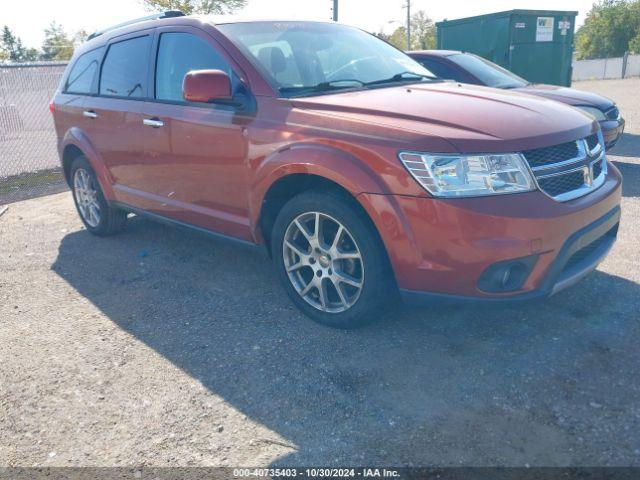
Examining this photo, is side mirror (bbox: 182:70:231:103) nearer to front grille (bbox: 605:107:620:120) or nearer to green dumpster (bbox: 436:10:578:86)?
front grille (bbox: 605:107:620:120)

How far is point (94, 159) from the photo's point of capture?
17.6 ft

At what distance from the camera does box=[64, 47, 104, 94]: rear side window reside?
A: 5477mm

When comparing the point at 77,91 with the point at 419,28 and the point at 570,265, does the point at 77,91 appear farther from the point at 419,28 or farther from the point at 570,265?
the point at 419,28

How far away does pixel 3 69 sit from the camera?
936 cm

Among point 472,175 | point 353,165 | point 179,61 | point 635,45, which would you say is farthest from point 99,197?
point 635,45

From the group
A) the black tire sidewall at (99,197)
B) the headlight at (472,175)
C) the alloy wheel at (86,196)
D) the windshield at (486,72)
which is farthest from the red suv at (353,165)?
the windshield at (486,72)

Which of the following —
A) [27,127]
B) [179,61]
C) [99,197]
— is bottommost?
[99,197]

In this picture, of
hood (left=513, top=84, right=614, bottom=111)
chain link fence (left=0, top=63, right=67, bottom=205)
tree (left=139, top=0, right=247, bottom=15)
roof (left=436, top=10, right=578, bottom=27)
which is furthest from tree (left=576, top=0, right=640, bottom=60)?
chain link fence (left=0, top=63, right=67, bottom=205)

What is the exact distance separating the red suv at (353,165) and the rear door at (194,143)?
0.01m

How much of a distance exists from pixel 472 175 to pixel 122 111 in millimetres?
3158

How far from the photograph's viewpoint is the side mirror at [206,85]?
11.6 ft

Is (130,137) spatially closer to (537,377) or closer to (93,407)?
(93,407)

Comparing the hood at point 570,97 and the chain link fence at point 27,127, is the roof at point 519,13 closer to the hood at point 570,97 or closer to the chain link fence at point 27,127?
the hood at point 570,97

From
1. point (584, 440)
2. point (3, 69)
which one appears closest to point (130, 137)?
point (584, 440)
